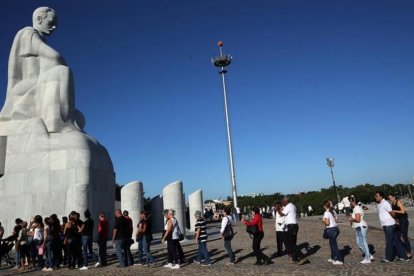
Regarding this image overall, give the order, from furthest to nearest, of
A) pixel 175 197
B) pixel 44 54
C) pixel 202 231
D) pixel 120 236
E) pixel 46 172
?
1. pixel 44 54
2. pixel 175 197
3. pixel 46 172
4. pixel 120 236
5. pixel 202 231

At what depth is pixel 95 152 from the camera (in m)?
15.6

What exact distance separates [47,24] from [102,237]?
43.8 feet

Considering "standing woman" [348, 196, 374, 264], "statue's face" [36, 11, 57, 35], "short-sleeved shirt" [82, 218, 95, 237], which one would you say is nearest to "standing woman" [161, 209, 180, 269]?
"short-sleeved shirt" [82, 218, 95, 237]

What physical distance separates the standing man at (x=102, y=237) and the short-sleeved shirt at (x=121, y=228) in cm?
46

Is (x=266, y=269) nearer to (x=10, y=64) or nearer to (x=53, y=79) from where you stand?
(x=53, y=79)

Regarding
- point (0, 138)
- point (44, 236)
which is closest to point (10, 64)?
point (0, 138)

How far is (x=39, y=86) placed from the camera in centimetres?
1706

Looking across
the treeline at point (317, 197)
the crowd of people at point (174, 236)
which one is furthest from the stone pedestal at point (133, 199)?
the treeline at point (317, 197)

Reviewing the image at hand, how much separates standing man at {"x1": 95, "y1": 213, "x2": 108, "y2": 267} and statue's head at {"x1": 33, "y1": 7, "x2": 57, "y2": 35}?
12.7 m

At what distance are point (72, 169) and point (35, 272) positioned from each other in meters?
5.64

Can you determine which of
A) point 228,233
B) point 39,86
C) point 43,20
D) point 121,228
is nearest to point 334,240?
point 228,233

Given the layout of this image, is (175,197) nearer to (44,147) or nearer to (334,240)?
(44,147)

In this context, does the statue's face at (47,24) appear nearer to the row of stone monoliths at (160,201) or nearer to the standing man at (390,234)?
the row of stone monoliths at (160,201)

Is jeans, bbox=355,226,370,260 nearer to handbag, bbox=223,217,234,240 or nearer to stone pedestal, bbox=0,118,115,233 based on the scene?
handbag, bbox=223,217,234,240
